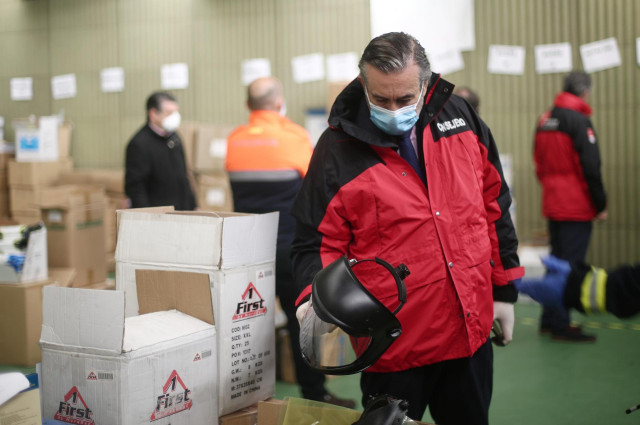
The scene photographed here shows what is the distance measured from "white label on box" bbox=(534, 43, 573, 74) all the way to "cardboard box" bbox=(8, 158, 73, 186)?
15.8 feet

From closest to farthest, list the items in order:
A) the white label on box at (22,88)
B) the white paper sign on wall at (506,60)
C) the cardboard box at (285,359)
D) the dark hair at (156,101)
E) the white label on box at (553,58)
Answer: the cardboard box at (285,359) → the dark hair at (156,101) → the white label on box at (553,58) → the white paper sign on wall at (506,60) → the white label on box at (22,88)

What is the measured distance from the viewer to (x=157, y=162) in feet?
15.6

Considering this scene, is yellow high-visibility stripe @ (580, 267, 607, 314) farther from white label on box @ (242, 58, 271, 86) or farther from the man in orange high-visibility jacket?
white label on box @ (242, 58, 271, 86)

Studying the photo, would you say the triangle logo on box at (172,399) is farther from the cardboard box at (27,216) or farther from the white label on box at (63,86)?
the white label on box at (63,86)

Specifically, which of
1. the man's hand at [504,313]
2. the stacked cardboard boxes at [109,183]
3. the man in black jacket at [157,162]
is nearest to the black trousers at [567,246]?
the man in black jacket at [157,162]

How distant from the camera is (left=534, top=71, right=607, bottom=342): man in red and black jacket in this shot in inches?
183

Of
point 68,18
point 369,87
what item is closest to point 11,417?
point 369,87

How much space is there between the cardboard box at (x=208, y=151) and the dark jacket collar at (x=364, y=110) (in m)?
5.26

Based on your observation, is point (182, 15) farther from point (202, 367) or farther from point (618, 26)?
point (202, 367)

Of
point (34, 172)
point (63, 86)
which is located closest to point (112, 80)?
point (63, 86)

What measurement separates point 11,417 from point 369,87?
48.2 inches

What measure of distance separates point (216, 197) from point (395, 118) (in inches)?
213

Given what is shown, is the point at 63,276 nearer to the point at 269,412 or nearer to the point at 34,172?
the point at 34,172

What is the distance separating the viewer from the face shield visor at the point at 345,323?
1592mm
